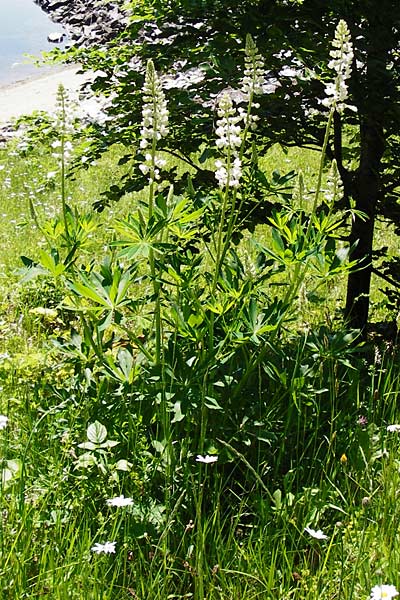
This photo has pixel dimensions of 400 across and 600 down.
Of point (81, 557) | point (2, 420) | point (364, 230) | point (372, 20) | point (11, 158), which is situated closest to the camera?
point (81, 557)

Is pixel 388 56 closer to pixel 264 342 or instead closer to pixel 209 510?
pixel 264 342

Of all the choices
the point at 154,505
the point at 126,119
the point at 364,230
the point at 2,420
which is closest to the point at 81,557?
the point at 154,505

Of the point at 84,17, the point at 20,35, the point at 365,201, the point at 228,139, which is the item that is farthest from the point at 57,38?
the point at 228,139

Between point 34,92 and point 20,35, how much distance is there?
10562mm

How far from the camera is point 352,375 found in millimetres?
3309

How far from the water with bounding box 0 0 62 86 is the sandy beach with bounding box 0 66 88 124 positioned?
0.85 meters

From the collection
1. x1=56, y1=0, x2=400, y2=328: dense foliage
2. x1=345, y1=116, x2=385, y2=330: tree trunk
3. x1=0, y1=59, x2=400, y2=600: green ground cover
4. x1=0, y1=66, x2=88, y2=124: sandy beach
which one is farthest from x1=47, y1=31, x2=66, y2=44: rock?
x1=0, y1=59, x2=400, y2=600: green ground cover

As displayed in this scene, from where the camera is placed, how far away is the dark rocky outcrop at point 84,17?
18.5 metres

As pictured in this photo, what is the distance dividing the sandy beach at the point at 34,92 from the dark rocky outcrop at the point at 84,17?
90cm

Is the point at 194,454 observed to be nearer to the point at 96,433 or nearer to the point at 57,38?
the point at 96,433

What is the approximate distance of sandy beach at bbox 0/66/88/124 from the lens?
49.1ft

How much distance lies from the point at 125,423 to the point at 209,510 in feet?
1.46

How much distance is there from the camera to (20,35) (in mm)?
26406

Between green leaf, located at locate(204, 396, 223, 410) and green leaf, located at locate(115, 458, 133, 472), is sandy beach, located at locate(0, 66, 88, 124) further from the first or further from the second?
green leaf, located at locate(115, 458, 133, 472)
